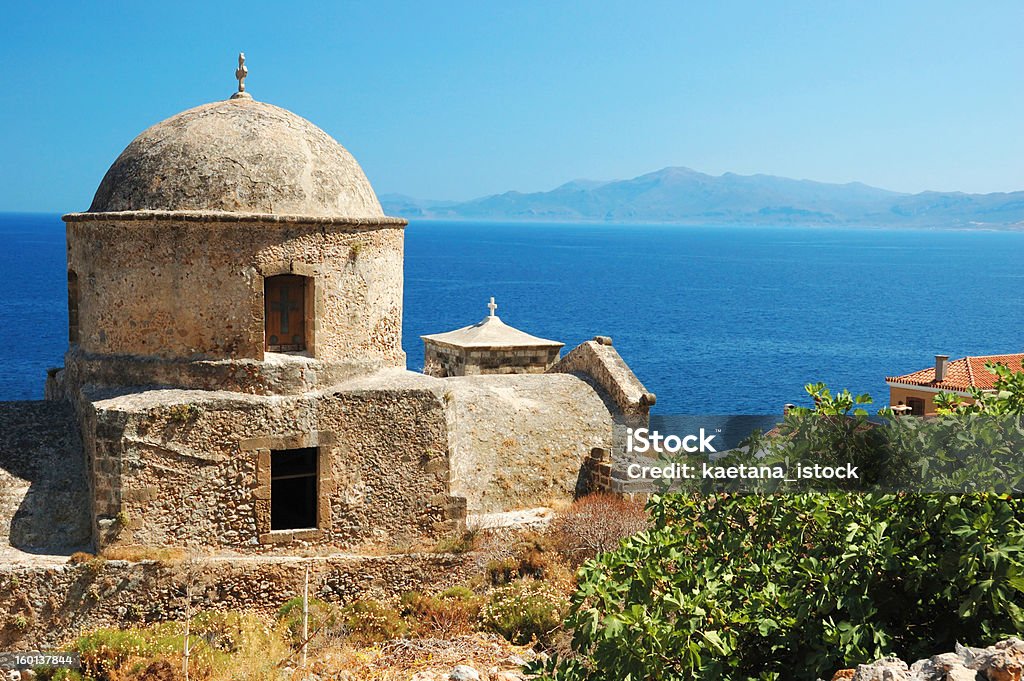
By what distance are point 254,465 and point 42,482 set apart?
123 inches

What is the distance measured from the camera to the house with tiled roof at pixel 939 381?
29.2 metres

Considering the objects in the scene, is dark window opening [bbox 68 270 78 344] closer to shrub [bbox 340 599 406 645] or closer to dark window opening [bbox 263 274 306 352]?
dark window opening [bbox 263 274 306 352]

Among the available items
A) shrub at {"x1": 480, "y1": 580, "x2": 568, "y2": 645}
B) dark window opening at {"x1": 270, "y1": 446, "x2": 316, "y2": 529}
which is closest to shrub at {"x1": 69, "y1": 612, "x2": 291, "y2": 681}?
dark window opening at {"x1": 270, "y1": 446, "x2": 316, "y2": 529}

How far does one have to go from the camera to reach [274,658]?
13.4 m

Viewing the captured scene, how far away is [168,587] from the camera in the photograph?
1402cm

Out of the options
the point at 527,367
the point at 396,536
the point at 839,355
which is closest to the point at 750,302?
the point at 839,355

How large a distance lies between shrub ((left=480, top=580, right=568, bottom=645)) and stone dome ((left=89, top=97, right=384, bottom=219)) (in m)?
6.04

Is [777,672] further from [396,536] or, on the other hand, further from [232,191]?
[232,191]

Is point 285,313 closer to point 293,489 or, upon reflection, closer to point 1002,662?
point 293,489

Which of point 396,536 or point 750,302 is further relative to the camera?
point 750,302

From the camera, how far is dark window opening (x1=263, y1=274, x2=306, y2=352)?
598 inches

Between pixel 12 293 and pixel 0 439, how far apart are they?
95.5 metres

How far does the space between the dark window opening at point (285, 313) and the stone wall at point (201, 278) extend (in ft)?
1.00

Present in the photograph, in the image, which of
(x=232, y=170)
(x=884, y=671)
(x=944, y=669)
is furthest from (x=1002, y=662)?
(x=232, y=170)
